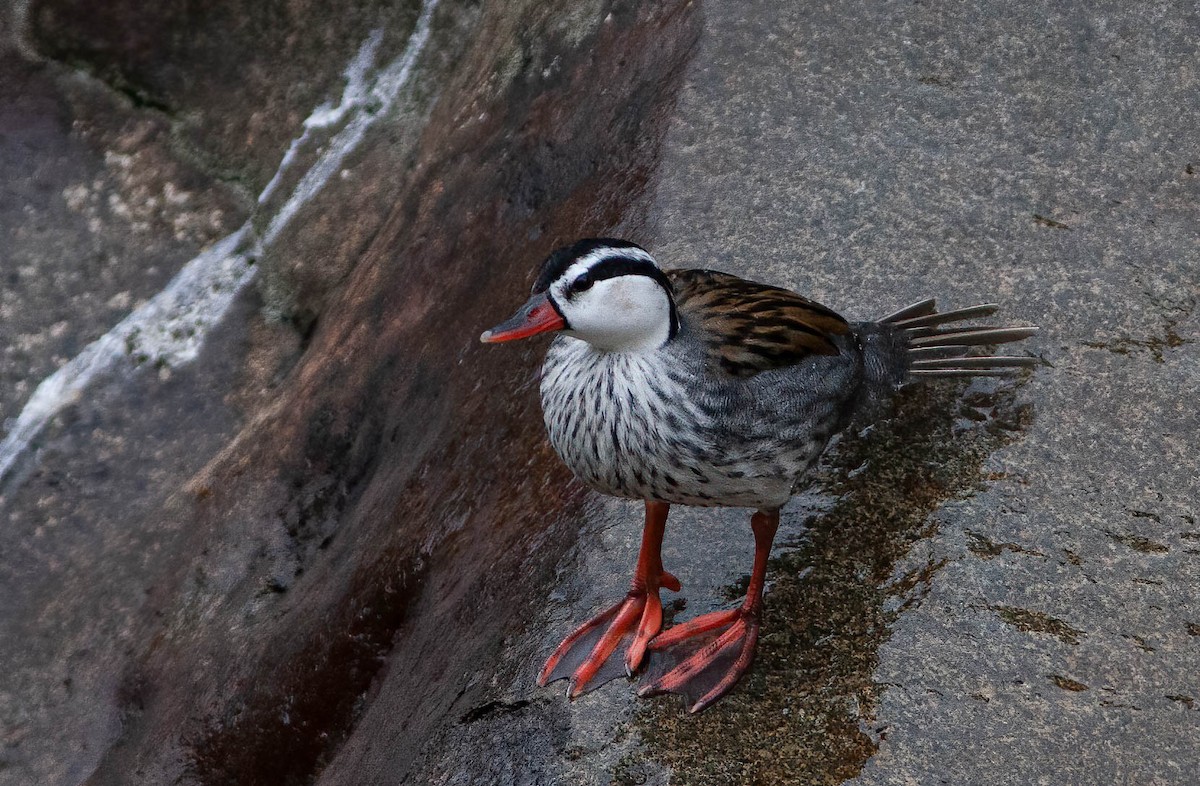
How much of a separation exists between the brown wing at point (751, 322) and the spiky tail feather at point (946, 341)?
44cm

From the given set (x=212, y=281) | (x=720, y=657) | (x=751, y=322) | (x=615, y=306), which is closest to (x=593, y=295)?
(x=615, y=306)

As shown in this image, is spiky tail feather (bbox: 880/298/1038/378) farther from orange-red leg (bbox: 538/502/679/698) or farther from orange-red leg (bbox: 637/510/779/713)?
orange-red leg (bbox: 538/502/679/698)

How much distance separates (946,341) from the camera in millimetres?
4293

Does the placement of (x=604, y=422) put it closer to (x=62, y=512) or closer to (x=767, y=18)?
(x=767, y=18)

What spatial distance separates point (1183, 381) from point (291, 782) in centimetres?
378

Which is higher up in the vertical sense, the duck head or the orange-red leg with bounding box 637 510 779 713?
the duck head

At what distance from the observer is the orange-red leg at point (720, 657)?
375 centimetres

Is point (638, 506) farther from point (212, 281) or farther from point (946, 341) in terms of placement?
point (212, 281)

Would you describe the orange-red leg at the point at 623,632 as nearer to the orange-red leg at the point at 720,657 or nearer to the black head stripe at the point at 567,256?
the orange-red leg at the point at 720,657

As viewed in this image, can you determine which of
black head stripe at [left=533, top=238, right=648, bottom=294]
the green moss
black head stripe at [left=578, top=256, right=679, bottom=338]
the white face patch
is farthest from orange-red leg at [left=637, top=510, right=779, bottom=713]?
black head stripe at [left=533, top=238, right=648, bottom=294]

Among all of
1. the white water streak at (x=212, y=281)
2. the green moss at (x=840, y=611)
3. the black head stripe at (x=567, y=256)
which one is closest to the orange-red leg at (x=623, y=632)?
the green moss at (x=840, y=611)

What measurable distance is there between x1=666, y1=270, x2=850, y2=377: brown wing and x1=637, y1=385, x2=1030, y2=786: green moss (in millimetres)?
630

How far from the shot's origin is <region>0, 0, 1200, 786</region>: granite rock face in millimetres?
3732

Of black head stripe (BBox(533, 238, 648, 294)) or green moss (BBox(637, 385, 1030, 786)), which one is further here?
green moss (BBox(637, 385, 1030, 786))
